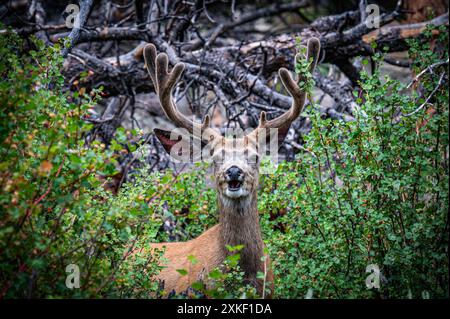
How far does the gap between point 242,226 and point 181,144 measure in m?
1.12

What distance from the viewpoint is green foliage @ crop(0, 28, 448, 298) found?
397 centimetres

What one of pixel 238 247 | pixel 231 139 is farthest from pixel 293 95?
pixel 238 247

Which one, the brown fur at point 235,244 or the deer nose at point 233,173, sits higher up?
the deer nose at point 233,173

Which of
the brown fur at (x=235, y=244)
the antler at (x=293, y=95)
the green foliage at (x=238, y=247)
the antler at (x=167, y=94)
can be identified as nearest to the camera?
the green foliage at (x=238, y=247)

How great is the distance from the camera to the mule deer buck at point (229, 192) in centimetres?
536

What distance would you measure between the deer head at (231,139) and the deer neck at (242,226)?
37 mm

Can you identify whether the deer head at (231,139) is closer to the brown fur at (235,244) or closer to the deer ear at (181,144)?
the deer ear at (181,144)

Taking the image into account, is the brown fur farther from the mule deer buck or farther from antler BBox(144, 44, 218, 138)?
antler BBox(144, 44, 218, 138)

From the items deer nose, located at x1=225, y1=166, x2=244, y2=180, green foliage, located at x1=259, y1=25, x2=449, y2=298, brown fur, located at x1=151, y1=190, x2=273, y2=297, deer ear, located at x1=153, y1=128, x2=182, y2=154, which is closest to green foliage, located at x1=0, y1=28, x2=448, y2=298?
green foliage, located at x1=259, y1=25, x2=449, y2=298

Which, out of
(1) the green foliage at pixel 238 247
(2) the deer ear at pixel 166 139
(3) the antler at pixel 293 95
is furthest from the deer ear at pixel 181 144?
(1) the green foliage at pixel 238 247

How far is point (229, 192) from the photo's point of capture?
211 inches
